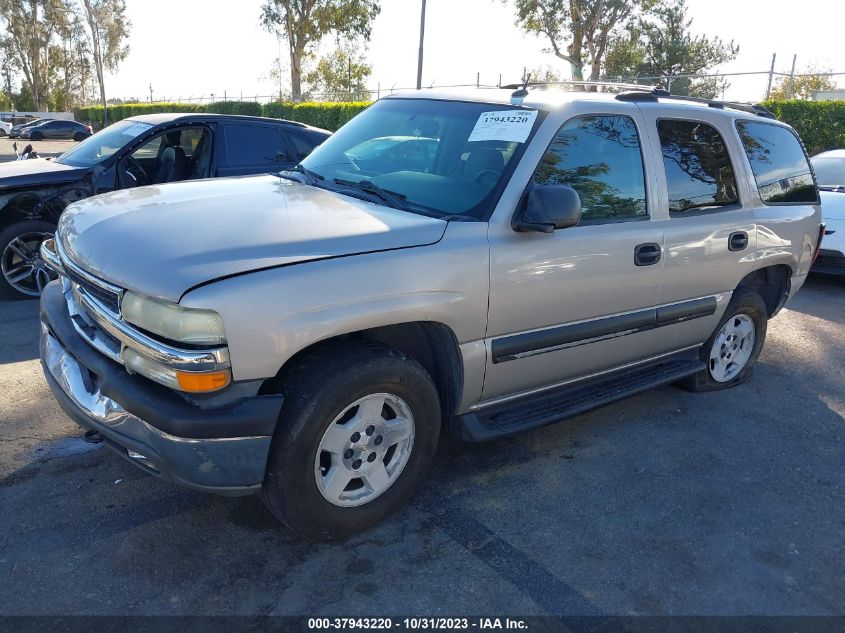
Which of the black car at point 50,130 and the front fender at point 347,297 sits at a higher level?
the front fender at point 347,297

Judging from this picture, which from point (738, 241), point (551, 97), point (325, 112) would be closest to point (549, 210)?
point (551, 97)

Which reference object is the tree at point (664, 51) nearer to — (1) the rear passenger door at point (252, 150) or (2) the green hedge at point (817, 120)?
(2) the green hedge at point (817, 120)

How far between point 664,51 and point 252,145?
3328cm

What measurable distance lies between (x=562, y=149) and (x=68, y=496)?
282 cm

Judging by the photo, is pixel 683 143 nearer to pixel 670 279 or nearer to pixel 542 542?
pixel 670 279

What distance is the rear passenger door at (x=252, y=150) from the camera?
6957 mm

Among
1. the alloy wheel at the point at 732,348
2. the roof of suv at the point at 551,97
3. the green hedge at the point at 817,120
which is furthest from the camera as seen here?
the green hedge at the point at 817,120

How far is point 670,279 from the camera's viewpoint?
3857 millimetres

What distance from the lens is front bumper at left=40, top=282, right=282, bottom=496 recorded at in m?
2.42

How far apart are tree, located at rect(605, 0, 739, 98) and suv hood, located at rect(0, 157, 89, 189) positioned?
105ft

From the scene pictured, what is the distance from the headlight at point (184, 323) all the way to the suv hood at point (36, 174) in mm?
4511

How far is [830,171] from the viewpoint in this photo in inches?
342

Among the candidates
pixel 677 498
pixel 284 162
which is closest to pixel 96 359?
pixel 677 498

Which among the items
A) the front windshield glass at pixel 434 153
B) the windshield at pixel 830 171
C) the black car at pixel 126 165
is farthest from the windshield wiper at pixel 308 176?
the windshield at pixel 830 171
